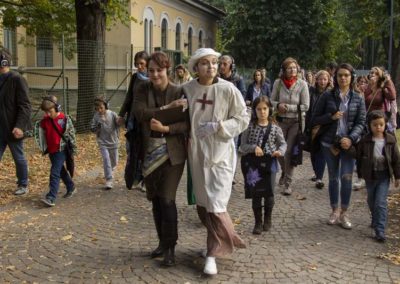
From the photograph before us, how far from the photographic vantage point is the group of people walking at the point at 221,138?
4578mm

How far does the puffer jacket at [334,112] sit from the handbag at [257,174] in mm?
786

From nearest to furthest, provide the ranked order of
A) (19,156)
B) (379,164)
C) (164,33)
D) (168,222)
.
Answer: (168,222)
(379,164)
(19,156)
(164,33)

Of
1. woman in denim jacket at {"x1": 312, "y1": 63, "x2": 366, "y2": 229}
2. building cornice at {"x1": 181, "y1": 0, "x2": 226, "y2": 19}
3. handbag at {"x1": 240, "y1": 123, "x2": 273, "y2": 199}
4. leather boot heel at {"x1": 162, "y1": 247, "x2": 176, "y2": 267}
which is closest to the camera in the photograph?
leather boot heel at {"x1": 162, "y1": 247, "x2": 176, "y2": 267}

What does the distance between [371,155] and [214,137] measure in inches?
82.8

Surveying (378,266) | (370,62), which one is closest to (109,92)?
(378,266)

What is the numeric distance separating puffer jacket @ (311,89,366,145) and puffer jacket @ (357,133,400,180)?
0.16 meters

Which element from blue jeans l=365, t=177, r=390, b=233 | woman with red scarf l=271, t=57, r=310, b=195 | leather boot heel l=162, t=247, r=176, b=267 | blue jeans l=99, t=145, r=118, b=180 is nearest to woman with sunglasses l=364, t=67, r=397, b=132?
woman with red scarf l=271, t=57, r=310, b=195

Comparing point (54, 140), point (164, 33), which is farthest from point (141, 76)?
point (164, 33)

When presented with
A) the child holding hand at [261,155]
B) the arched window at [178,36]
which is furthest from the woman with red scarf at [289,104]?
the arched window at [178,36]

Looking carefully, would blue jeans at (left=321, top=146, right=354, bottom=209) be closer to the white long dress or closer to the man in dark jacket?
the white long dress

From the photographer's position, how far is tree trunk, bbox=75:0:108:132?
558 inches

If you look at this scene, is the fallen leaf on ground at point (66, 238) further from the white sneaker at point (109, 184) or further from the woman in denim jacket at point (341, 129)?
the woman in denim jacket at point (341, 129)

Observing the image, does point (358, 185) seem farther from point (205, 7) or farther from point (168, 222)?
point (205, 7)

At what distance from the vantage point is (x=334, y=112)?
6176 mm
